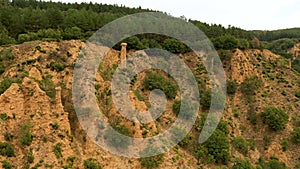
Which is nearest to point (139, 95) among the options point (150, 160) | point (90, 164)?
point (150, 160)

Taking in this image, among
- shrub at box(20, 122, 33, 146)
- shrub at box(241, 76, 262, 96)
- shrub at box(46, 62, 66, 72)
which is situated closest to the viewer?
shrub at box(20, 122, 33, 146)

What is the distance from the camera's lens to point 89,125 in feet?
161

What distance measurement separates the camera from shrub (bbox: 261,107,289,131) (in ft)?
214

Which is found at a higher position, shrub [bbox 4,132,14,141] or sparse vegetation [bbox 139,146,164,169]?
shrub [bbox 4,132,14,141]

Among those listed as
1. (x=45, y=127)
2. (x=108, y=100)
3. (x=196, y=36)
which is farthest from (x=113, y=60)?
(x=196, y=36)

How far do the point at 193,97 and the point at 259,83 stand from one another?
638 inches

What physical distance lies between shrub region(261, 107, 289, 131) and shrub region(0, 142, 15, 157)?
44256 millimetres

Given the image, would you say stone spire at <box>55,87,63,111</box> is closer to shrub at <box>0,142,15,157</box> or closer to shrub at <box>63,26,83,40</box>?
shrub at <box>0,142,15,157</box>

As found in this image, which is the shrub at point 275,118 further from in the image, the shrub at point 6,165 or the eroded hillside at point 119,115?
the shrub at point 6,165

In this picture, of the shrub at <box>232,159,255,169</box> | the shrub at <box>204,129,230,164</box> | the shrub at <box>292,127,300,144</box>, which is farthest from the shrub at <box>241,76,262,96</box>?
the shrub at <box>232,159,255,169</box>

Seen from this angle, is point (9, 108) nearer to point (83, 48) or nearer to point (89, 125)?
point (89, 125)

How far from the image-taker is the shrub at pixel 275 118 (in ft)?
214

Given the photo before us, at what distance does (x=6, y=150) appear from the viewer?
138ft

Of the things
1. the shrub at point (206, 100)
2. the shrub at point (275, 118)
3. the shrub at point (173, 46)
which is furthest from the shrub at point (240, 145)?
the shrub at point (173, 46)
